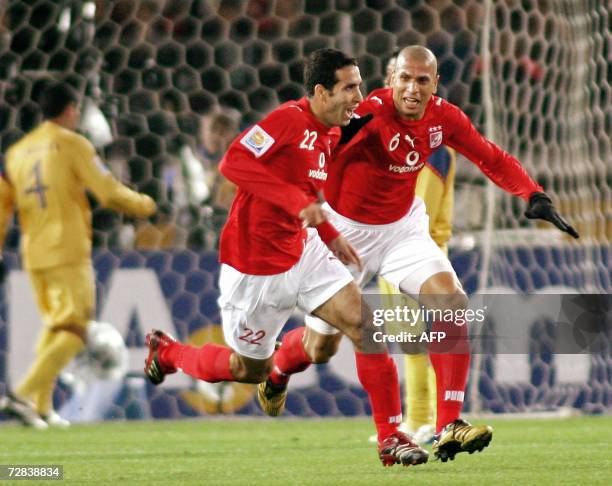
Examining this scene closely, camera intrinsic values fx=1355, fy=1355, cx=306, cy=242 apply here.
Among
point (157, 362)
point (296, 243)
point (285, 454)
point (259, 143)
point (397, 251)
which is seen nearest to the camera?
point (259, 143)

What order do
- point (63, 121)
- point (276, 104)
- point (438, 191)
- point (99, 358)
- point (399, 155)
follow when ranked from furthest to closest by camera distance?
point (276, 104), point (99, 358), point (63, 121), point (438, 191), point (399, 155)

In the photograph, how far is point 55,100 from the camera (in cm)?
796

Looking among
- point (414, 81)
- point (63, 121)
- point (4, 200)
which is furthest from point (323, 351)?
point (4, 200)

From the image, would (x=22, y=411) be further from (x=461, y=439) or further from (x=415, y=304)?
(x=461, y=439)

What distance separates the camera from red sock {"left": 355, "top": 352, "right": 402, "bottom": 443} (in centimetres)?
529

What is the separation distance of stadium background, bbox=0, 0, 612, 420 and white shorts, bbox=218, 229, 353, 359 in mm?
2572

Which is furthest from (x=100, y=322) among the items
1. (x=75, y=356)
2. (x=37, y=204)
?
(x=37, y=204)

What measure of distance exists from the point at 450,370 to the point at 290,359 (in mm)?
1014

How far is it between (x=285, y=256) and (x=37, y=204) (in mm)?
3027

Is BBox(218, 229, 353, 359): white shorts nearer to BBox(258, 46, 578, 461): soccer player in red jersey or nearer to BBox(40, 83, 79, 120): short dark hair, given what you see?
BBox(258, 46, 578, 461): soccer player in red jersey

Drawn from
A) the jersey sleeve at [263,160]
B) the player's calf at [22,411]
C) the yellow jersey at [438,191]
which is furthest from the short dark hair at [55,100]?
the jersey sleeve at [263,160]

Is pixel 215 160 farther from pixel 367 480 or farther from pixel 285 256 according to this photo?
pixel 367 480

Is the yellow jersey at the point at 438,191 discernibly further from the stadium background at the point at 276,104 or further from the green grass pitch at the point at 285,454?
the stadium background at the point at 276,104

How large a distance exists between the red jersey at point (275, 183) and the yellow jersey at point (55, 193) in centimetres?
254
